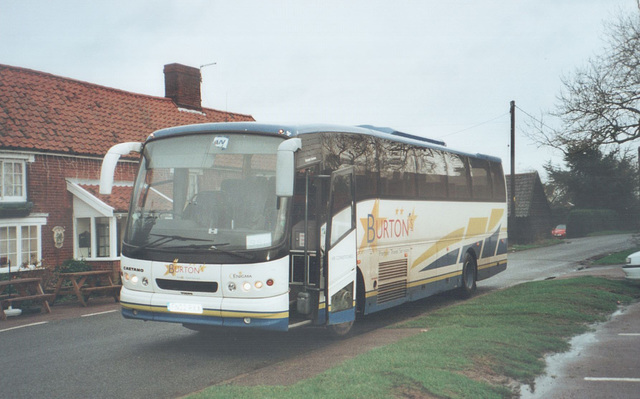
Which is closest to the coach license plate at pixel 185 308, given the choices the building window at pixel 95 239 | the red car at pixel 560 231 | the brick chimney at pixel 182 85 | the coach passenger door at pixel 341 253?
the coach passenger door at pixel 341 253

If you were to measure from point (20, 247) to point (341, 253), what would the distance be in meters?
12.5

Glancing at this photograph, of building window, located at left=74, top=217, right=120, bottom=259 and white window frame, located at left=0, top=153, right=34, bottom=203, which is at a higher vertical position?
white window frame, located at left=0, top=153, right=34, bottom=203

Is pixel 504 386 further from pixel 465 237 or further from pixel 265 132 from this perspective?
pixel 465 237

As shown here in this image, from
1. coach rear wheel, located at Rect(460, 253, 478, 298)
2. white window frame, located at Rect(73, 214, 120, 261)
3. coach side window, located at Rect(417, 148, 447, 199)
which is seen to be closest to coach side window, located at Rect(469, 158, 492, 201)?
coach rear wheel, located at Rect(460, 253, 478, 298)

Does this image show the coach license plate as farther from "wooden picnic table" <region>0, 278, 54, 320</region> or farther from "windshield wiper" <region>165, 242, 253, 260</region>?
"wooden picnic table" <region>0, 278, 54, 320</region>

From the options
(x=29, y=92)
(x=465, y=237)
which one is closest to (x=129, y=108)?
(x=29, y=92)

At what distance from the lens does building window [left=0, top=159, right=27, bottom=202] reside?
1775 centimetres

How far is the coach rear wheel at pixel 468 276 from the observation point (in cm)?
1527

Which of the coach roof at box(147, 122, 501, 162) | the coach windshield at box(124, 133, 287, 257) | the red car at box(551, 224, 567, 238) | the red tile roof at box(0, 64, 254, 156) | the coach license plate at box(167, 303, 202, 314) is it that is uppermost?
the red tile roof at box(0, 64, 254, 156)

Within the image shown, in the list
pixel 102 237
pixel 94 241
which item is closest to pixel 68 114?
pixel 102 237

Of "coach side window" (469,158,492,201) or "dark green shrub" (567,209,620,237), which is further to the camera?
"dark green shrub" (567,209,620,237)

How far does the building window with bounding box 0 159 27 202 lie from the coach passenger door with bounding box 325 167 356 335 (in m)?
12.2

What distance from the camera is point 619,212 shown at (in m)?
63.8

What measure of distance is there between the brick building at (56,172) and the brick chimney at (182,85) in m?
5.24
